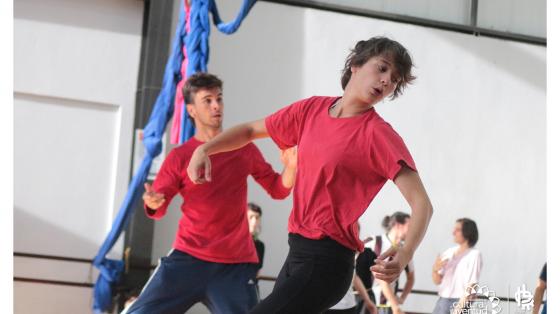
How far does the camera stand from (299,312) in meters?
2.32

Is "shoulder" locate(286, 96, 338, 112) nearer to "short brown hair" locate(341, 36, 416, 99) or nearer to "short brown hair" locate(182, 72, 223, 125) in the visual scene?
"short brown hair" locate(341, 36, 416, 99)

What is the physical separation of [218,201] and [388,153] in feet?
4.43

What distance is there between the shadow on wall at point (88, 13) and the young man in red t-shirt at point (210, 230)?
3.59 m

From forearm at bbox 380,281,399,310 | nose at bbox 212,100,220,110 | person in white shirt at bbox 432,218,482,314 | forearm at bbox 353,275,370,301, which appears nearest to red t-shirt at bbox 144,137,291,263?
nose at bbox 212,100,220,110

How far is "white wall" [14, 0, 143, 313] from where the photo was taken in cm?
696

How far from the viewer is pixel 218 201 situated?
3551 millimetres

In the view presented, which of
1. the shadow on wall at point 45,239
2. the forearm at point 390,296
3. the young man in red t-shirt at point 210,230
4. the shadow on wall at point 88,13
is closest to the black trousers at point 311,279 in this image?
the young man in red t-shirt at point 210,230

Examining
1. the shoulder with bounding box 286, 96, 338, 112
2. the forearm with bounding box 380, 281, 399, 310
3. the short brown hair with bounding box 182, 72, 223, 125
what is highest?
the short brown hair with bounding box 182, 72, 223, 125

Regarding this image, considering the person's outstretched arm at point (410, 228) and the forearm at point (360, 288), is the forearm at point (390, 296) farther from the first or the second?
the person's outstretched arm at point (410, 228)

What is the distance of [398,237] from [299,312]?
3717mm

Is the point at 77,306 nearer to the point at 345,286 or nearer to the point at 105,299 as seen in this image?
the point at 105,299

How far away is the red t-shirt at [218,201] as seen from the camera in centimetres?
347

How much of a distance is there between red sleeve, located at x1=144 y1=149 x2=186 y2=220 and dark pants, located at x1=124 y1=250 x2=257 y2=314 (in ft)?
0.79
